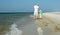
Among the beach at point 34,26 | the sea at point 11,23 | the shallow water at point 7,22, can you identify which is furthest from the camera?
the shallow water at point 7,22

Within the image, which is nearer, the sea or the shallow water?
the sea

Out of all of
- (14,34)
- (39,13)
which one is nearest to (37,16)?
(39,13)

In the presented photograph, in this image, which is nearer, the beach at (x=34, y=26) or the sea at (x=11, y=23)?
the beach at (x=34, y=26)

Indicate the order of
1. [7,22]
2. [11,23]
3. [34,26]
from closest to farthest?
[34,26]
[11,23]
[7,22]

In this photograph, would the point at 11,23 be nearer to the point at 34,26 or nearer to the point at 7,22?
the point at 7,22

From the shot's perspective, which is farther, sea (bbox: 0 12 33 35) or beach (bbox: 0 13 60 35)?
sea (bbox: 0 12 33 35)

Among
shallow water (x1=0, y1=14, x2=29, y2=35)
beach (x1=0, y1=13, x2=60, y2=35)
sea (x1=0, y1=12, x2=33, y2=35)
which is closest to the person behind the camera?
beach (x1=0, y1=13, x2=60, y2=35)

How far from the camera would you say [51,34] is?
6.19 m

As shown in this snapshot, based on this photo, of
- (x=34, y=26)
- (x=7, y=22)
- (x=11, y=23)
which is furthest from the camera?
(x=7, y=22)

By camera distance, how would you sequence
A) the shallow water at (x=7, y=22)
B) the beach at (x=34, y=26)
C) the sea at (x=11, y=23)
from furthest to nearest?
1. the shallow water at (x=7, y=22)
2. the sea at (x=11, y=23)
3. the beach at (x=34, y=26)

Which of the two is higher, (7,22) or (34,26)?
(34,26)

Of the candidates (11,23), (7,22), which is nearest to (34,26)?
(11,23)

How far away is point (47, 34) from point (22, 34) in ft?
3.10

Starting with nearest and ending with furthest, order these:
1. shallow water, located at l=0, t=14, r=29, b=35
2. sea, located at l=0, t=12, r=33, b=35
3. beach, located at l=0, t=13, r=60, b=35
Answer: beach, located at l=0, t=13, r=60, b=35
sea, located at l=0, t=12, r=33, b=35
shallow water, located at l=0, t=14, r=29, b=35
